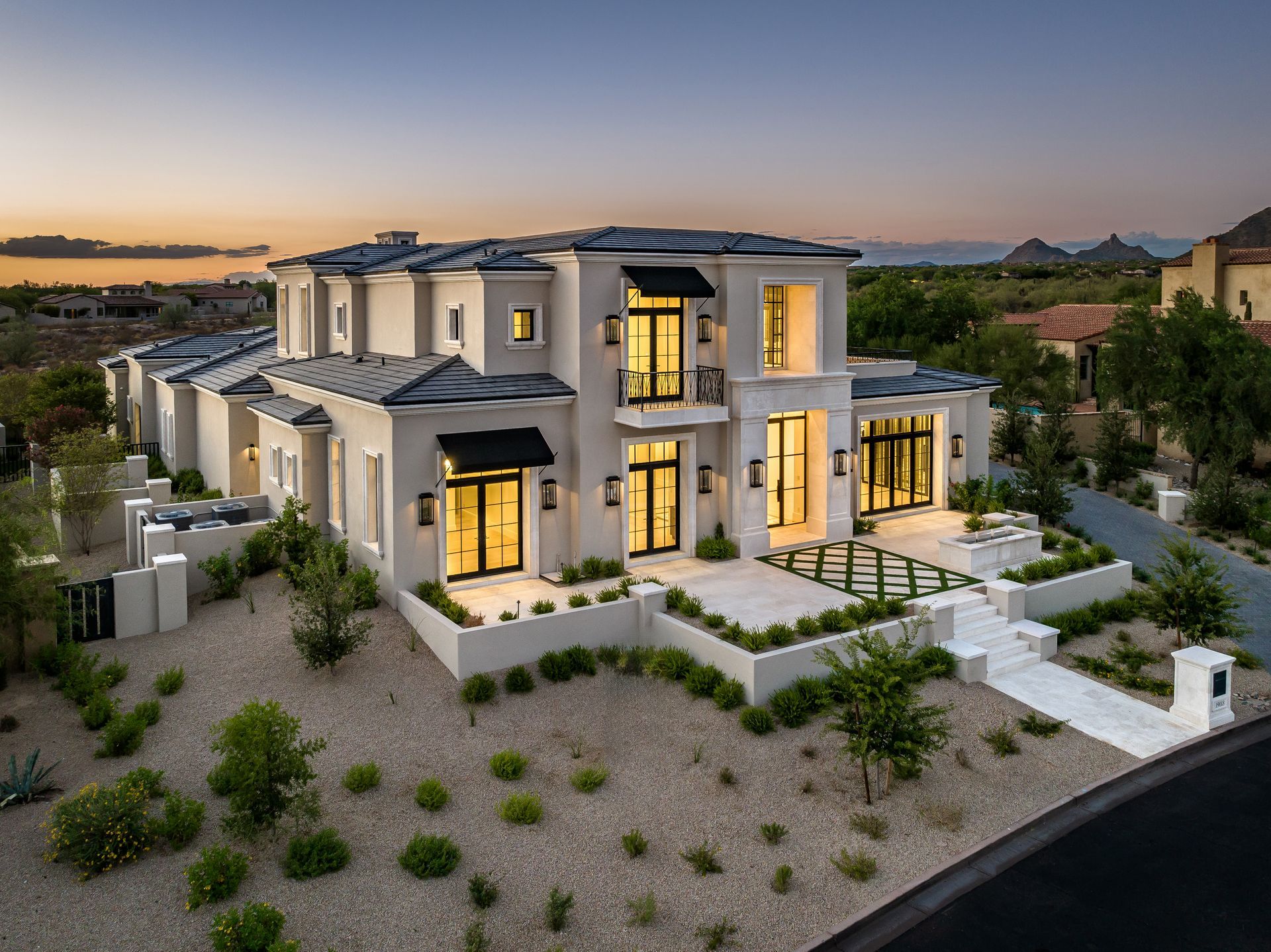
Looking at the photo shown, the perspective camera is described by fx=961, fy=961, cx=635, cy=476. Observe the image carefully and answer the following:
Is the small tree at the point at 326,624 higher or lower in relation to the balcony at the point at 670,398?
lower

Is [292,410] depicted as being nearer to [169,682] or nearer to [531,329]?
[531,329]

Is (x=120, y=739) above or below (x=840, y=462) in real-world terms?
below

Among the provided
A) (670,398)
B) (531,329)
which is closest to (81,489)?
(531,329)

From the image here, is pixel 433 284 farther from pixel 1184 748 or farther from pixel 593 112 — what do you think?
pixel 1184 748

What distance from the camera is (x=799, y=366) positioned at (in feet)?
72.5

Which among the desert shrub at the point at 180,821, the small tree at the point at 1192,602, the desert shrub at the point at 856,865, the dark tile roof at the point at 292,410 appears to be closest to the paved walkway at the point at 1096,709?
the small tree at the point at 1192,602

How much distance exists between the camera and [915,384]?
24750 millimetres

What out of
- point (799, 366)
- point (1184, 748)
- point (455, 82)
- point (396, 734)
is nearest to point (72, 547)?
point (396, 734)

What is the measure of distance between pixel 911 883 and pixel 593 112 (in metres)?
25.5

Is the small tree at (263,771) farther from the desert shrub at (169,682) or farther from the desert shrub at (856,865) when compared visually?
the desert shrub at (856,865)

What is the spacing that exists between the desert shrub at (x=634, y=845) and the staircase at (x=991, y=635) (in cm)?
796

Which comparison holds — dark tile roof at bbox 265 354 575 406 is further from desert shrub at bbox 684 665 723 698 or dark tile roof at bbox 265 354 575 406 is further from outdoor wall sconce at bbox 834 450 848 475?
outdoor wall sconce at bbox 834 450 848 475

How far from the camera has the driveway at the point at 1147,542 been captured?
808 inches

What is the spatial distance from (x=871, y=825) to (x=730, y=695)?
11.0 ft
